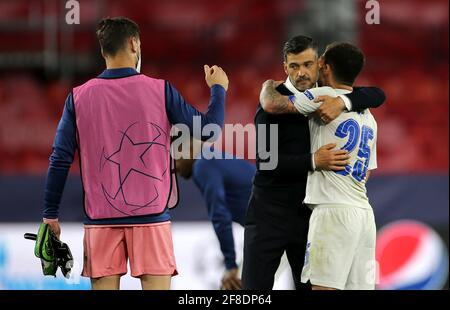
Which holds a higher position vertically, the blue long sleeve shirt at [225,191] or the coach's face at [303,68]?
the coach's face at [303,68]

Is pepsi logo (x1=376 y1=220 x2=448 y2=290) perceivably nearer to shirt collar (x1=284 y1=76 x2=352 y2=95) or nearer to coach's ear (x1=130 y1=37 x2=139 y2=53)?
shirt collar (x1=284 y1=76 x2=352 y2=95)

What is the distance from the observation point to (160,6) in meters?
10.8

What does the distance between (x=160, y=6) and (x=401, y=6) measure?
9.34 ft

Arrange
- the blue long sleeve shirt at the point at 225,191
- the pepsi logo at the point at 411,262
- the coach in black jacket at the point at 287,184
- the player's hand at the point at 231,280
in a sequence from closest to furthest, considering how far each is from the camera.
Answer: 1. the coach in black jacket at the point at 287,184
2. the blue long sleeve shirt at the point at 225,191
3. the player's hand at the point at 231,280
4. the pepsi logo at the point at 411,262

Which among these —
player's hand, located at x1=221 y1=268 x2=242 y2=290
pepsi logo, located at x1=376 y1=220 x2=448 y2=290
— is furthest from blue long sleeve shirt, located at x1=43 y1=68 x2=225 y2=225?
pepsi logo, located at x1=376 y1=220 x2=448 y2=290

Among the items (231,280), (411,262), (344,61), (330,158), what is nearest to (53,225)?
(330,158)

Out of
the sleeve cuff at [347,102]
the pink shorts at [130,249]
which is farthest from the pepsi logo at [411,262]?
the pink shorts at [130,249]

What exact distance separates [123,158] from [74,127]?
0.77 ft

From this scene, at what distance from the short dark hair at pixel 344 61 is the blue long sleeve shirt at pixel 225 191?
4.52 ft

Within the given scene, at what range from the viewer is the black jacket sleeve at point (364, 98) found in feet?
12.6

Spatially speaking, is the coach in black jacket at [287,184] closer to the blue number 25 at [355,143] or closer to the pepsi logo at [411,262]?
the blue number 25 at [355,143]

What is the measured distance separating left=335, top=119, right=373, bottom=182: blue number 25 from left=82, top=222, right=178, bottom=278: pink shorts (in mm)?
819

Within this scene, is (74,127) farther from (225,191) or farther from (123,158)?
(225,191)
